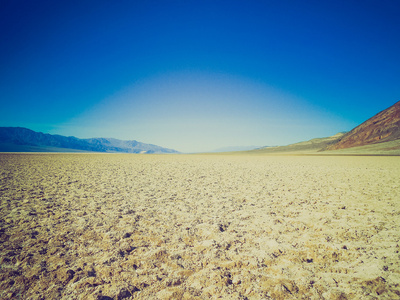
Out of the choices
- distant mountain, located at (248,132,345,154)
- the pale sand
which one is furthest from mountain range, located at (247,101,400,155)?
the pale sand

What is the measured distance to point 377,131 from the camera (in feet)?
230

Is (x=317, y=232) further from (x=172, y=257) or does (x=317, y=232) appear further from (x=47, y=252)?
(x=47, y=252)

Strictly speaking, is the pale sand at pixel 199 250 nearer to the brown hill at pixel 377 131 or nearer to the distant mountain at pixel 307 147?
the brown hill at pixel 377 131

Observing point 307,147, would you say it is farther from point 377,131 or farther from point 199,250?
point 199,250

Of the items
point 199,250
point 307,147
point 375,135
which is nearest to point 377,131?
point 375,135

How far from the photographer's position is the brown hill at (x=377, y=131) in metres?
65.0

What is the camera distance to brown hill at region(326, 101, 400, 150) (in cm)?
6500

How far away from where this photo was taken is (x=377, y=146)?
6025 cm

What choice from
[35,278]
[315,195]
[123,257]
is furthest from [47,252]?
[315,195]

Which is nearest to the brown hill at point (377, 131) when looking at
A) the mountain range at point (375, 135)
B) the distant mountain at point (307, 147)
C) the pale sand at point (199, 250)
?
the mountain range at point (375, 135)

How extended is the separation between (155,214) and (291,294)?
14.1 ft

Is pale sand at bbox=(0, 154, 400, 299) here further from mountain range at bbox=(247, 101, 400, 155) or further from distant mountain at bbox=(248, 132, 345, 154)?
distant mountain at bbox=(248, 132, 345, 154)

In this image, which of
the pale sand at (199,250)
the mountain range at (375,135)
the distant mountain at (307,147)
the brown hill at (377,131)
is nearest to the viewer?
the pale sand at (199,250)

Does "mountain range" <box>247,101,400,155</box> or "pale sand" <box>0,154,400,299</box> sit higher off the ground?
"mountain range" <box>247,101,400,155</box>
